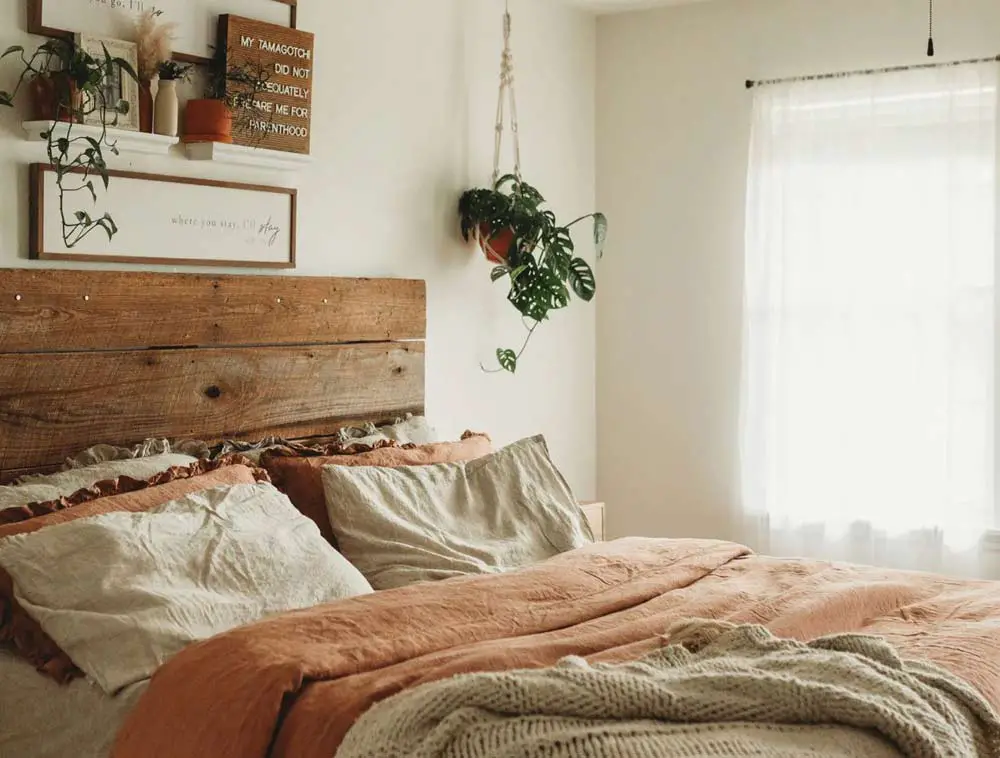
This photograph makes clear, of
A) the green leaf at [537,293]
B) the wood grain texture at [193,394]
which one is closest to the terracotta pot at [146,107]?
the wood grain texture at [193,394]

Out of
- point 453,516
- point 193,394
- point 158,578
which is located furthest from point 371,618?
point 193,394

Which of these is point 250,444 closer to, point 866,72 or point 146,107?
point 146,107

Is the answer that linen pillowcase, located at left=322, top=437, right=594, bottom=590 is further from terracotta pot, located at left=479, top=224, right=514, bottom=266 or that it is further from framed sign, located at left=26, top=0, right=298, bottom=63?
framed sign, located at left=26, top=0, right=298, bottom=63

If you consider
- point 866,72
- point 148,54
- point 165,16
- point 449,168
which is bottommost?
point 449,168

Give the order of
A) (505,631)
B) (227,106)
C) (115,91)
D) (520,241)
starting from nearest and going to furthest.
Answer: (505,631)
(115,91)
(227,106)
(520,241)

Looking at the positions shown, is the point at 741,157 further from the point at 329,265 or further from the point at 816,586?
the point at 816,586

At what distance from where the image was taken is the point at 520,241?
4234 mm

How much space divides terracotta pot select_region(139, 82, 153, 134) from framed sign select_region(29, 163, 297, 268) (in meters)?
0.12

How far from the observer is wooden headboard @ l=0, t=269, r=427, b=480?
2.93 meters

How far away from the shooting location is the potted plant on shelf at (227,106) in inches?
129

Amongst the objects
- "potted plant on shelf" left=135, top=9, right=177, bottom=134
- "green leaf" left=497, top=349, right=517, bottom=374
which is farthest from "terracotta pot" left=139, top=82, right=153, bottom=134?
"green leaf" left=497, top=349, right=517, bottom=374

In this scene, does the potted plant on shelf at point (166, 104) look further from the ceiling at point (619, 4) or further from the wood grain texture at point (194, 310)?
the ceiling at point (619, 4)

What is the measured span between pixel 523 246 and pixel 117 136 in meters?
1.58

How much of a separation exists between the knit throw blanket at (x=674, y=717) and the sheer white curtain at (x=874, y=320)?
250 cm
